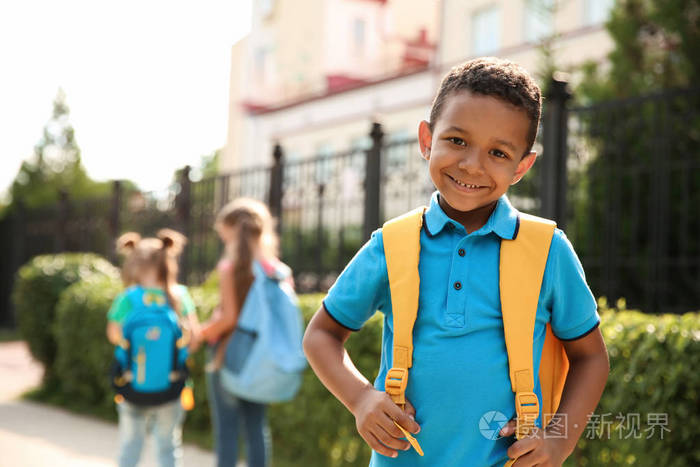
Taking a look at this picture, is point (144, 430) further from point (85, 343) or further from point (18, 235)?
point (18, 235)

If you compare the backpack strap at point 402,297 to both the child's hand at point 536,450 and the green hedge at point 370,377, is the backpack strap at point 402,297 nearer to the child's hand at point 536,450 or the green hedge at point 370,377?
the child's hand at point 536,450

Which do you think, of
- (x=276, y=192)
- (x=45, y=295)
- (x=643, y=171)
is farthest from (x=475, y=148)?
(x=45, y=295)

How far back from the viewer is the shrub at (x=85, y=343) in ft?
29.2

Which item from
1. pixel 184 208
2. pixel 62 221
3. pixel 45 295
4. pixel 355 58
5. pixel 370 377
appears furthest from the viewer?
pixel 355 58

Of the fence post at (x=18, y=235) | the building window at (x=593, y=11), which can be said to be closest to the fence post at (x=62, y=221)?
the fence post at (x=18, y=235)

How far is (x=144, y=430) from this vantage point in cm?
492

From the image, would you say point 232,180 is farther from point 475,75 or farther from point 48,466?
point 475,75

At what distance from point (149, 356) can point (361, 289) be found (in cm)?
312

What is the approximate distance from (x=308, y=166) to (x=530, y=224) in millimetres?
6787

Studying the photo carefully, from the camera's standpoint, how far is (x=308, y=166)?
8688 millimetres

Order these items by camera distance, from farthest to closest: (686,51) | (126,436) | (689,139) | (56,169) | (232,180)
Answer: (56,169) → (232,180) → (686,51) → (689,139) → (126,436)

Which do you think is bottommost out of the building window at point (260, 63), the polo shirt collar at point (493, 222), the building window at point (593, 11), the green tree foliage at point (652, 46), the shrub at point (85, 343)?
the shrub at point (85, 343)

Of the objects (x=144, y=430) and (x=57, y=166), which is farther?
(x=57, y=166)

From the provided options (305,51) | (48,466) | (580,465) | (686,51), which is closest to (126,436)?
(48,466)
